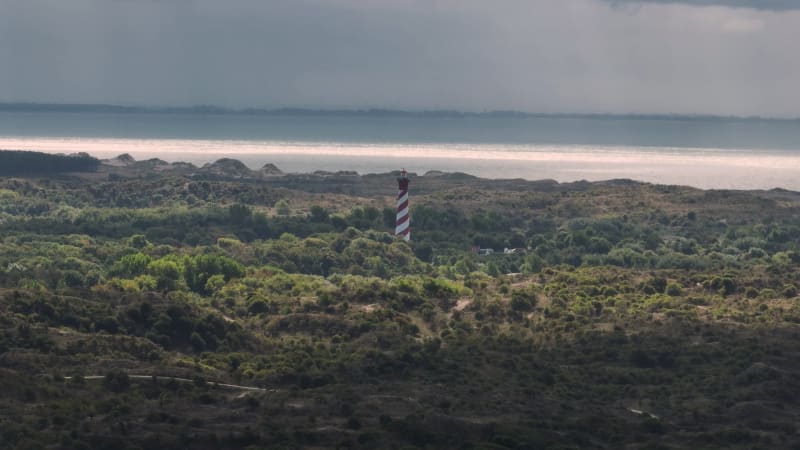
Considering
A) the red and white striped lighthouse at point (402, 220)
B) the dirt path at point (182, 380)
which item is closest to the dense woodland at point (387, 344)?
the dirt path at point (182, 380)

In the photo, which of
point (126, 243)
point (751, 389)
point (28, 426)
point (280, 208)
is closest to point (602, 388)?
point (751, 389)

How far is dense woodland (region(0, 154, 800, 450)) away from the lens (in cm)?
5672

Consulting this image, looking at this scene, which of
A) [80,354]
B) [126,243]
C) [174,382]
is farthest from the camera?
[126,243]

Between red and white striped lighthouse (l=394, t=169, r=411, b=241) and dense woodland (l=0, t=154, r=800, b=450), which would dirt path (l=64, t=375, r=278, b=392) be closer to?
dense woodland (l=0, t=154, r=800, b=450)

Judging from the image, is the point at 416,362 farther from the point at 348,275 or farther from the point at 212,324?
the point at 348,275

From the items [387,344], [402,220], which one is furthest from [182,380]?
[402,220]

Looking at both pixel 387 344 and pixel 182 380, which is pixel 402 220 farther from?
pixel 182 380

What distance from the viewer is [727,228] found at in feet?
502

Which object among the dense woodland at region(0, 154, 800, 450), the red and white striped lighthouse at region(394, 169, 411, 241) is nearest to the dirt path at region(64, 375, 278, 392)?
the dense woodland at region(0, 154, 800, 450)

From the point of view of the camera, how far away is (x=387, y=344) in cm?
7688

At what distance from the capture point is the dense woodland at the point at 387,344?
186 feet

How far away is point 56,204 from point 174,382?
117 meters

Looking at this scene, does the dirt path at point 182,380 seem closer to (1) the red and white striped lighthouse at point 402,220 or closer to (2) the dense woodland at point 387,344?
(2) the dense woodland at point 387,344

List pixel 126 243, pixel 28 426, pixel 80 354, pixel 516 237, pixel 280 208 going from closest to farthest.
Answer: pixel 28 426 → pixel 80 354 → pixel 126 243 → pixel 516 237 → pixel 280 208
